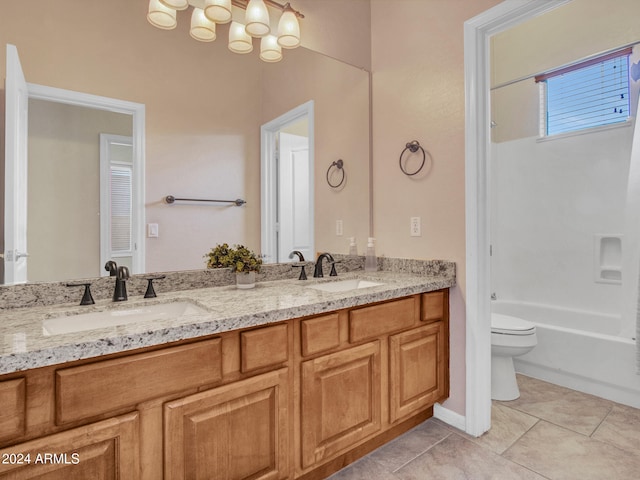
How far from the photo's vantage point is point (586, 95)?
10.0ft

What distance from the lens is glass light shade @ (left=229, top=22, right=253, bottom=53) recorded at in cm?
184

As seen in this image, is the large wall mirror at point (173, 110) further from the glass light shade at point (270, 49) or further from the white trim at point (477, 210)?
the white trim at point (477, 210)

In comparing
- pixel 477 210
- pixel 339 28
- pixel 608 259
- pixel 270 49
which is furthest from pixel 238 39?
pixel 608 259

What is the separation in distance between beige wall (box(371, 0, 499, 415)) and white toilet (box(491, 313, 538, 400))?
513mm

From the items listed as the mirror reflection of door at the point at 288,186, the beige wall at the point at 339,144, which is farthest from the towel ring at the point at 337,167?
the mirror reflection of door at the point at 288,186

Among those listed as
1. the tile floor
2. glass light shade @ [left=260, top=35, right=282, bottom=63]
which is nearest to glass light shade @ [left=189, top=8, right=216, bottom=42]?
glass light shade @ [left=260, top=35, right=282, bottom=63]

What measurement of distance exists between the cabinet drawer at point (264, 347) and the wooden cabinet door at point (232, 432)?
1.8 inches

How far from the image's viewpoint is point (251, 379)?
1234 millimetres

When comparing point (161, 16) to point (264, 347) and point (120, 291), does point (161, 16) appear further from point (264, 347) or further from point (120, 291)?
point (264, 347)

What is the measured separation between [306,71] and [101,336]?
1.80 meters

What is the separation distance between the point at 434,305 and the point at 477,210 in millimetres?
537

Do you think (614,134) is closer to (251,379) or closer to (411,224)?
(411,224)

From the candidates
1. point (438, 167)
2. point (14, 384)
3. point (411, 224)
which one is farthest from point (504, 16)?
point (14, 384)

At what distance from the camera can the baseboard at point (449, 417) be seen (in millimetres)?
1958
